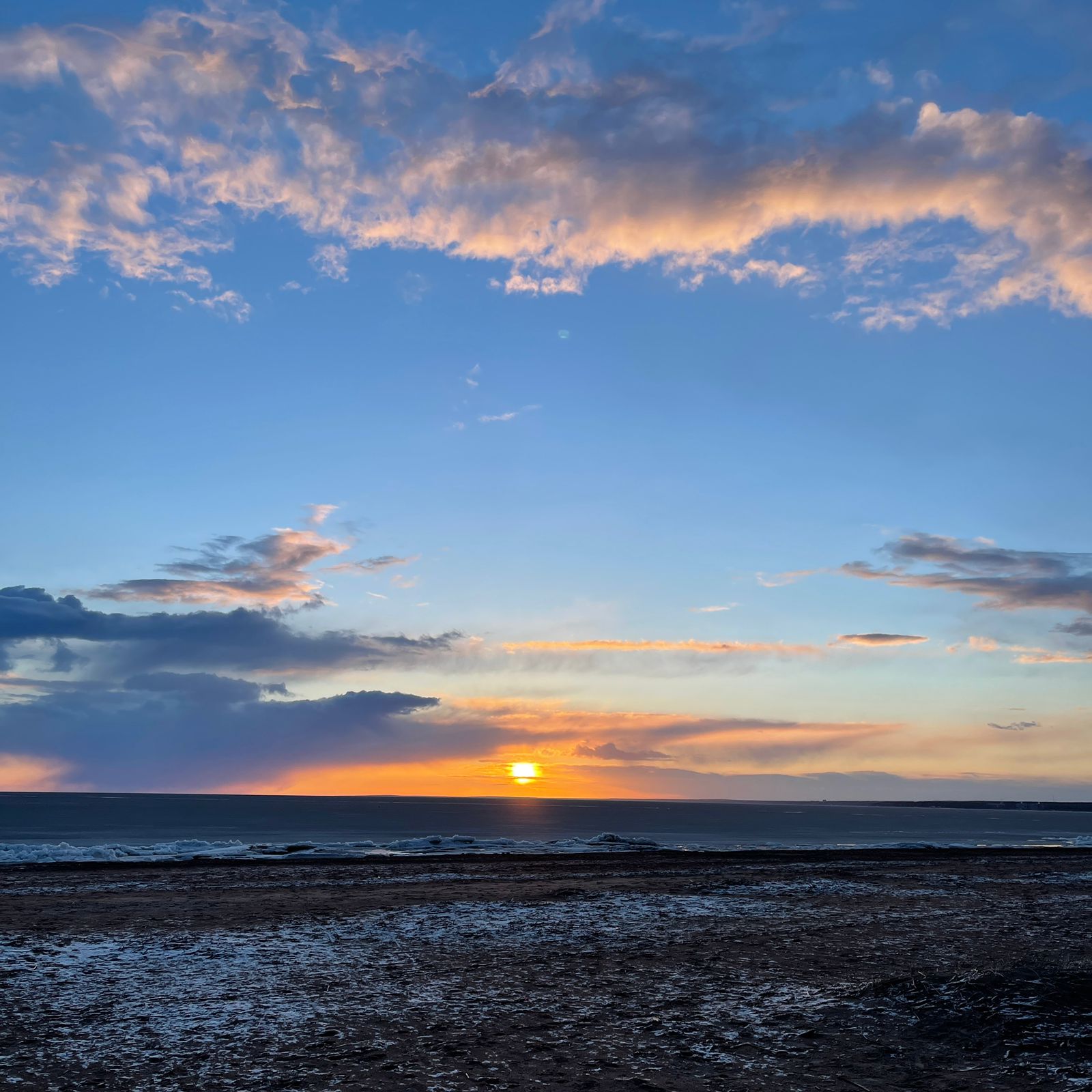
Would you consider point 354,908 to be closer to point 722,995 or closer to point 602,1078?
point 722,995

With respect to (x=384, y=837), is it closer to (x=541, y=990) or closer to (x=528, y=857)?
(x=528, y=857)

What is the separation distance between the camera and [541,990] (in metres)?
14.0

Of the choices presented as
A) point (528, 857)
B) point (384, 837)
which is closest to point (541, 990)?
point (528, 857)

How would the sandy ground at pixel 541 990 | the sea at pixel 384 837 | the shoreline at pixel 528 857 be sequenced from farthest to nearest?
1. the sea at pixel 384 837
2. the shoreline at pixel 528 857
3. the sandy ground at pixel 541 990

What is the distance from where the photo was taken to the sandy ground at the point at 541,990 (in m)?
9.92

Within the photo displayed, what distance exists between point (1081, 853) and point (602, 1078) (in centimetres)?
5928

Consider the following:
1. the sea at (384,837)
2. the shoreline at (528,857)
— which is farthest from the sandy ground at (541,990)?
the sea at (384,837)

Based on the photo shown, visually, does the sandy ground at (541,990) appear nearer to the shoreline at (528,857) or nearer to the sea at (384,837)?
the shoreline at (528,857)

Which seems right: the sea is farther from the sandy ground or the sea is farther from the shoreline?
the sandy ground

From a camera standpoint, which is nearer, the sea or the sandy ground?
the sandy ground

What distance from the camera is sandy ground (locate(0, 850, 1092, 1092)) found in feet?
32.6

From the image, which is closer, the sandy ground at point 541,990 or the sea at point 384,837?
the sandy ground at point 541,990

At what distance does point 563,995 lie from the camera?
13.7 m

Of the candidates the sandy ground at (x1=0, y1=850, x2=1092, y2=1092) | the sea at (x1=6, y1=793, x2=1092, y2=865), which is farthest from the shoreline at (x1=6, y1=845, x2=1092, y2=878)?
the sandy ground at (x1=0, y1=850, x2=1092, y2=1092)
